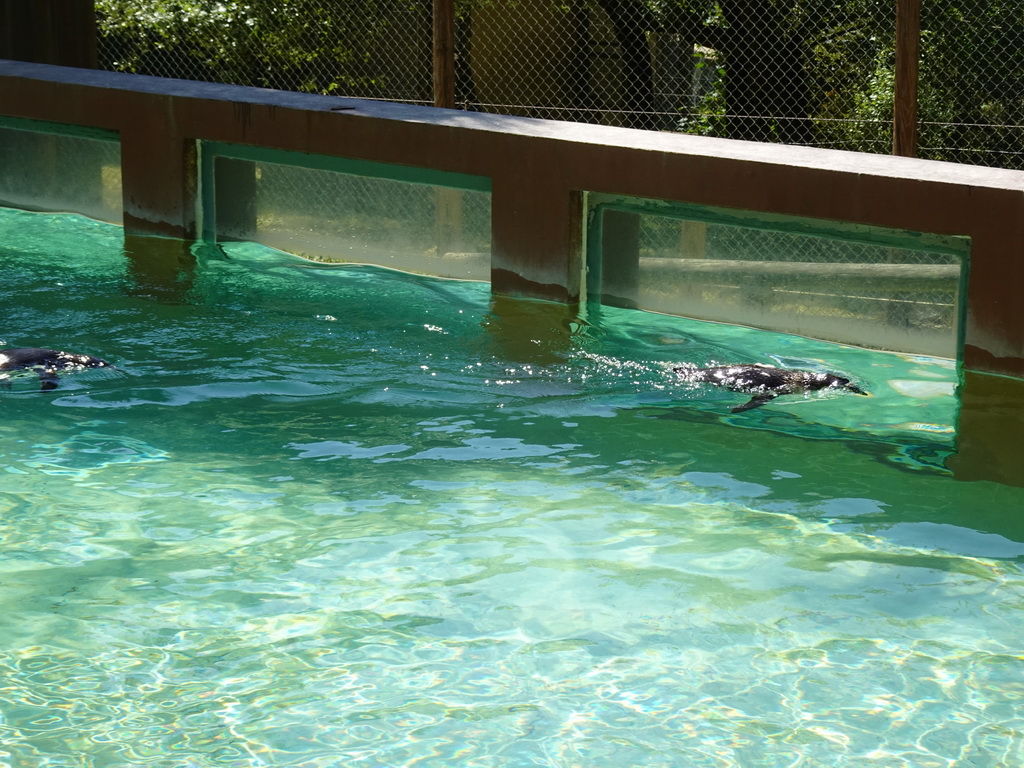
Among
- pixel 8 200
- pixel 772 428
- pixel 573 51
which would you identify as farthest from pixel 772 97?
pixel 8 200

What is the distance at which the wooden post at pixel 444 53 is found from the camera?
29.7ft

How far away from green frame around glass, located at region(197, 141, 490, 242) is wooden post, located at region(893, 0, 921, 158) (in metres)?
2.59

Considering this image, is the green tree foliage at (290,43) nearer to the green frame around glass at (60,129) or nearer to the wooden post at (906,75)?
the green frame around glass at (60,129)

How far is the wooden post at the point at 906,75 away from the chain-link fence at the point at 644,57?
2.53 meters

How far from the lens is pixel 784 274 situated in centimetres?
770

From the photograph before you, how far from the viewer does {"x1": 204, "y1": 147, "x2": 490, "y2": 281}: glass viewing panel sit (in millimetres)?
8961

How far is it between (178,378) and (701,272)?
3.17m

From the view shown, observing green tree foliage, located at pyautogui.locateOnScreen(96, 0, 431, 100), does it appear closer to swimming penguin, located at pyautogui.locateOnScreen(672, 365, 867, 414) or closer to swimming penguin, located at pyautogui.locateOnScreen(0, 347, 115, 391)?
swimming penguin, located at pyautogui.locateOnScreen(0, 347, 115, 391)

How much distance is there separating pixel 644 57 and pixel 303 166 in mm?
4453

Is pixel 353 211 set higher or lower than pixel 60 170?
lower

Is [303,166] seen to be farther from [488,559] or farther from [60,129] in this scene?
[488,559]

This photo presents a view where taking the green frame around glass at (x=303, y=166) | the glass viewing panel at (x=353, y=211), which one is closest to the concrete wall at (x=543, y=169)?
the green frame around glass at (x=303, y=166)

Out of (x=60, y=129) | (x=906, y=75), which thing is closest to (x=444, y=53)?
(x=906, y=75)

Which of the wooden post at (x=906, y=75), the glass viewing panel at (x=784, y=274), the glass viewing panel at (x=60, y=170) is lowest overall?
the glass viewing panel at (x=784, y=274)
